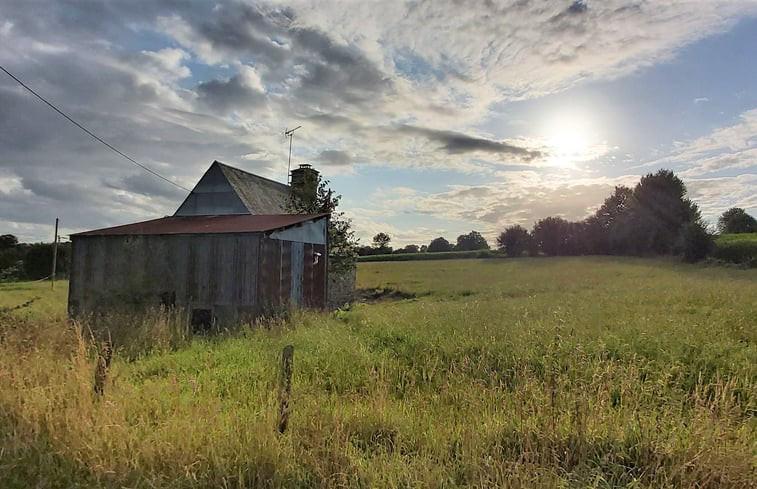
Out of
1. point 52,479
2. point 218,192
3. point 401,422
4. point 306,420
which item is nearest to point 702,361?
point 401,422

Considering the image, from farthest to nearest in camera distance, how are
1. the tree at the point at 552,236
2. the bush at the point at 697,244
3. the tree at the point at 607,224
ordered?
1. the tree at the point at 552,236
2. the tree at the point at 607,224
3. the bush at the point at 697,244

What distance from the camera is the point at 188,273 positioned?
1373cm

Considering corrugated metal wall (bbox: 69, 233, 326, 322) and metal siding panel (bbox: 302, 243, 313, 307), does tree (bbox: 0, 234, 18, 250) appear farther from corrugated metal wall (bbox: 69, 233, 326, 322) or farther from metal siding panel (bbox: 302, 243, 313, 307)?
metal siding panel (bbox: 302, 243, 313, 307)

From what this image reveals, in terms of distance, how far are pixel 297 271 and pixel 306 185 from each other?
9593 millimetres

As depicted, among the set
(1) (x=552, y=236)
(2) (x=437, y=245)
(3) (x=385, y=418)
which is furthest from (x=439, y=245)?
(3) (x=385, y=418)

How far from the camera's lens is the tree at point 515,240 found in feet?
211

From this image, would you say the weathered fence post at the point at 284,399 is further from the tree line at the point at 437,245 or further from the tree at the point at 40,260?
the tree line at the point at 437,245

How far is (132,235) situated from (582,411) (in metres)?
14.5

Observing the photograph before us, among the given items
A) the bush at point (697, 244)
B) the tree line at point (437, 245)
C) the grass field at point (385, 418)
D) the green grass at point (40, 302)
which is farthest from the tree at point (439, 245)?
the grass field at point (385, 418)

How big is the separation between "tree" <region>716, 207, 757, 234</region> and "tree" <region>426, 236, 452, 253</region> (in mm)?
45959

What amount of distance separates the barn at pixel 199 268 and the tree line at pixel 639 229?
944 inches

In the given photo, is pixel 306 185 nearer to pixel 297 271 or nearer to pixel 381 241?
pixel 297 271

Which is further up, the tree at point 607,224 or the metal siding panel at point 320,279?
the tree at point 607,224

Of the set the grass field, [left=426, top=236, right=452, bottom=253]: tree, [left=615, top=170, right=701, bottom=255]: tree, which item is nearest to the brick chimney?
the grass field
